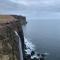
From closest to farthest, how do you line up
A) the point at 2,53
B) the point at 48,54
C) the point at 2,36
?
the point at 2,53
the point at 2,36
the point at 48,54

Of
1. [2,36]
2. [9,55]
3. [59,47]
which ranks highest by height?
[2,36]

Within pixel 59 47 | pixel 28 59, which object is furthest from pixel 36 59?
pixel 59 47

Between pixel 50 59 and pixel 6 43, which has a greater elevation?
pixel 6 43

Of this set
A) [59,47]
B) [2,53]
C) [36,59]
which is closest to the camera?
[2,53]

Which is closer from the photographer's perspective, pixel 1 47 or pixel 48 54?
pixel 1 47

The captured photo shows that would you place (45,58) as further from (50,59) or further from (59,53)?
(59,53)

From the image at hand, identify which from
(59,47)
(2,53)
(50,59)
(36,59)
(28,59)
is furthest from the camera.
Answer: (59,47)

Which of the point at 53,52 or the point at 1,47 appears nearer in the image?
the point at 1,47

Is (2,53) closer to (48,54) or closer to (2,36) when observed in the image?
(2,36)

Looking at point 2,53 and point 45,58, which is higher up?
point 2,53

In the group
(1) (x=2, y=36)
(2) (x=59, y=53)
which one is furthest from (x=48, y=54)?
(1) (x=2, y=36)
